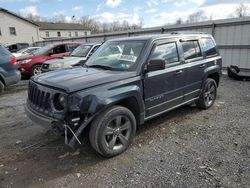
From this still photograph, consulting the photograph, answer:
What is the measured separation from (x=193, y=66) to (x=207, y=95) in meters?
1.13

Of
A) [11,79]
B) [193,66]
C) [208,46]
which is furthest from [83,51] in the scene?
[193,66]

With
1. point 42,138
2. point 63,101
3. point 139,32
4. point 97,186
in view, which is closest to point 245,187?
point 97,186

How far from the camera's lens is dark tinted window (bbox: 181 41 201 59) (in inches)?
184

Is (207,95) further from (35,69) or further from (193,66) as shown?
(35,69)

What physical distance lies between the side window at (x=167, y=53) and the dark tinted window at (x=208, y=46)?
A: 1194mm

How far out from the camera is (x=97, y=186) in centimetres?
288

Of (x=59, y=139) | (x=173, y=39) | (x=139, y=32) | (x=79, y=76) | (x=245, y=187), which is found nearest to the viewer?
(x=245, y=187)

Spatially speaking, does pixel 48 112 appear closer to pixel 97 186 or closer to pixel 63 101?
pixel 63 101

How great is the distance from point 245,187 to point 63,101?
258 centimetres

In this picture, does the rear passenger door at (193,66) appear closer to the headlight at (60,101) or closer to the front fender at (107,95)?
the front fender at (107,95)

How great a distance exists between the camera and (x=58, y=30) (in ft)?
173

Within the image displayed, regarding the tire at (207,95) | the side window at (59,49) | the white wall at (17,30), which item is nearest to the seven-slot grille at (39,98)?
the tire at (207,95)

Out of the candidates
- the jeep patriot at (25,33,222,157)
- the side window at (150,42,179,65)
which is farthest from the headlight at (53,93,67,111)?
the side window at (150,42,179,65)

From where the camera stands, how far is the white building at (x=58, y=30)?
4975cm
